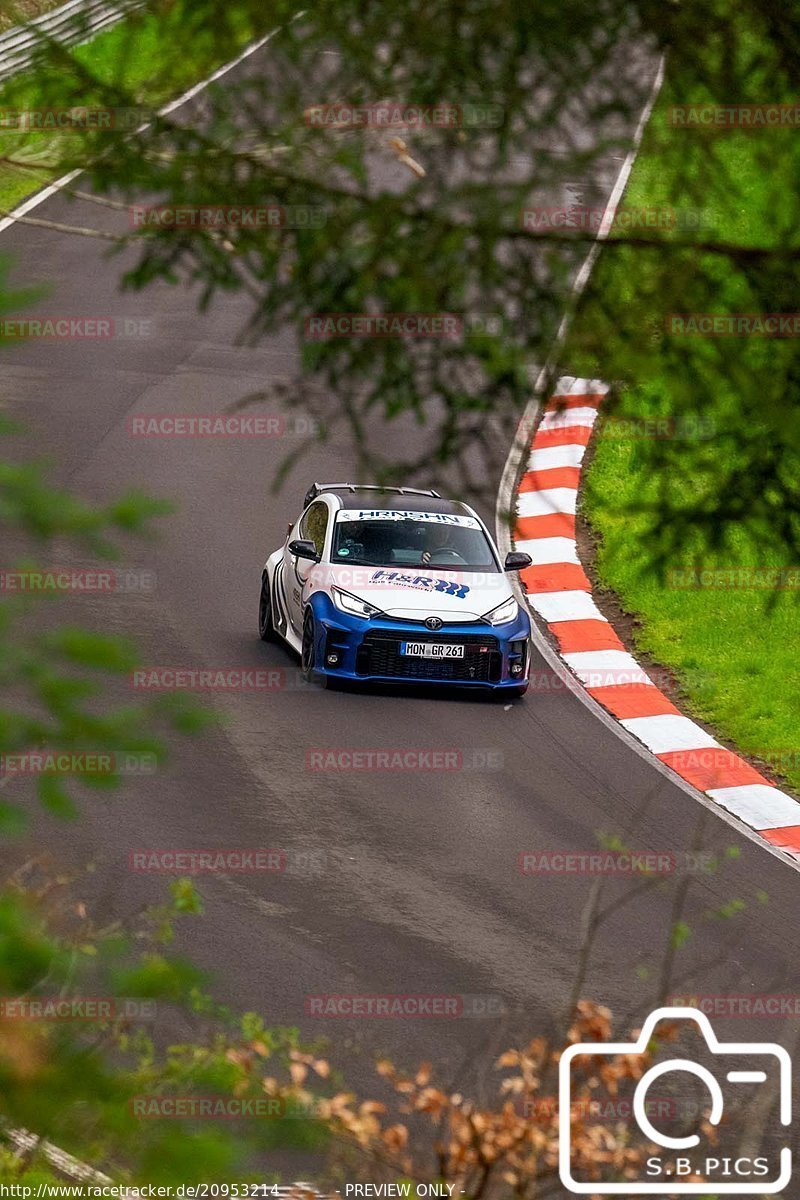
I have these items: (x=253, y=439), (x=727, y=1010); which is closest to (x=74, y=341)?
(x=253, y=439)

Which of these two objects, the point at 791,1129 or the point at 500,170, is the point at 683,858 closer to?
the point at 791,1129

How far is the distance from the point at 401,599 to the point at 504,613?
962mm

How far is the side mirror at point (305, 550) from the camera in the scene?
14.6 meters

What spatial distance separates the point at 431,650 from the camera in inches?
552

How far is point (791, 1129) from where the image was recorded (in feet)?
25.7

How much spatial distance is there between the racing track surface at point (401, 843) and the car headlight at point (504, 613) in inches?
32.8
